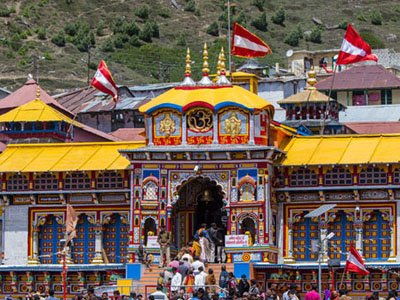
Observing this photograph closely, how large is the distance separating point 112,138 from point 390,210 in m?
23.7

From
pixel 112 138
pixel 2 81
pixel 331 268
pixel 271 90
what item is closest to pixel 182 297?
pixel 331 268

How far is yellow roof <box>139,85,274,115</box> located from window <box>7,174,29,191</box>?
644cm

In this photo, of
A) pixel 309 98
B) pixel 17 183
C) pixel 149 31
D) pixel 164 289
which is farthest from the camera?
pixel 149 31

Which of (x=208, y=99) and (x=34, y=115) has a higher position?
(x=34, y=115)

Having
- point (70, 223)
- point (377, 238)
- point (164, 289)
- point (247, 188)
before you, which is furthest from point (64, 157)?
point (377, 238)

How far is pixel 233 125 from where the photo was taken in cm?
7231

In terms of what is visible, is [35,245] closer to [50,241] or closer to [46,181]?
[50,241]

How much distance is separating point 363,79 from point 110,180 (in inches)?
1804

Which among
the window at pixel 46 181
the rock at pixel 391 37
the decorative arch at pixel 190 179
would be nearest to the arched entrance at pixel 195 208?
the decorative arch at pixel 190 179

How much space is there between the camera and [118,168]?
74.8m

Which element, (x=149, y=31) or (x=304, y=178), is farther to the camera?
(x=149, y=31)

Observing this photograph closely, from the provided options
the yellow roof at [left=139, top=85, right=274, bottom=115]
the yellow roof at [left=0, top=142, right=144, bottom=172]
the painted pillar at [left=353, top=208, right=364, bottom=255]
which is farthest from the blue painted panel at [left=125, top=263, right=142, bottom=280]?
the painted pillar at [left=353, top=208, right=364, bottom=255]

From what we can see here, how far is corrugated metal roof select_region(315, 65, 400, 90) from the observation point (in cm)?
11712

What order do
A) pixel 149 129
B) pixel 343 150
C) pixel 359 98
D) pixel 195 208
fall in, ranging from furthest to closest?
pixel 359 98 → pixel 195 208 → pixel 343 150 → pixel 149 129
